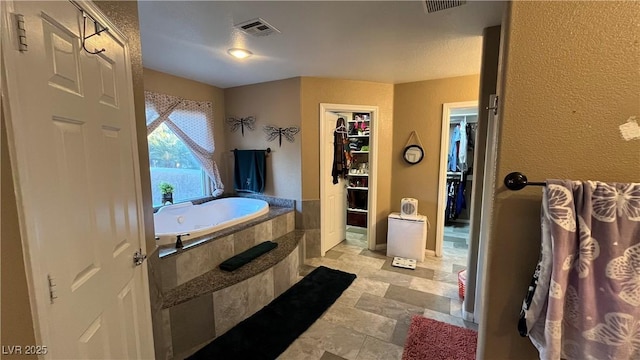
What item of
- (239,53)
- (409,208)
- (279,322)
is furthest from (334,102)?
(279,322)

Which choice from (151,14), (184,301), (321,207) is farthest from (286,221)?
(151,14)

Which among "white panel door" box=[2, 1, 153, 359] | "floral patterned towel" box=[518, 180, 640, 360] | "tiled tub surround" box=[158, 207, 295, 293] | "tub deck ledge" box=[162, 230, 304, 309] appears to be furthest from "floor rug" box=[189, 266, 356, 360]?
"floral patterned towel" box=[518, 180, 640, 360]

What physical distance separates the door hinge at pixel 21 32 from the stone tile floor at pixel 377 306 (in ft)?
6.62

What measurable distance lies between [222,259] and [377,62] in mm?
2440

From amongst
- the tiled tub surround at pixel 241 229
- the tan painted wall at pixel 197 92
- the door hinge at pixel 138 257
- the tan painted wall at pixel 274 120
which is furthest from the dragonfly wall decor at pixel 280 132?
the door hinge at pixel 138 257

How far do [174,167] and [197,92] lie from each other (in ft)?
3.41

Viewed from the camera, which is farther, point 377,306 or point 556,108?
point 377,306

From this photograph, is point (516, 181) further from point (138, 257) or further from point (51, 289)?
point (138, 257)

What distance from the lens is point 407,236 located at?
333 centimetres

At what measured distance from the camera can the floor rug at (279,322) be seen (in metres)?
1.82

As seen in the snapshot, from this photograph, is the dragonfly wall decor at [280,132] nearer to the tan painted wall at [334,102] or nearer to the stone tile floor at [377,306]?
the tan painted wall at [334,102]

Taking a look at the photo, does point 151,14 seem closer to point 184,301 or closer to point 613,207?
point 184,301

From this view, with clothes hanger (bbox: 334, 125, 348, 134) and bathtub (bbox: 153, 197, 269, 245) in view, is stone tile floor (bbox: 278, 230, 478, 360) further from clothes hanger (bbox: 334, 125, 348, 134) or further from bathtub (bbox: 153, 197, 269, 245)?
clothes hanger (bbox: 334, 125, 348, 134)

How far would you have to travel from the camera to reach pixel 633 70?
2.53ft
